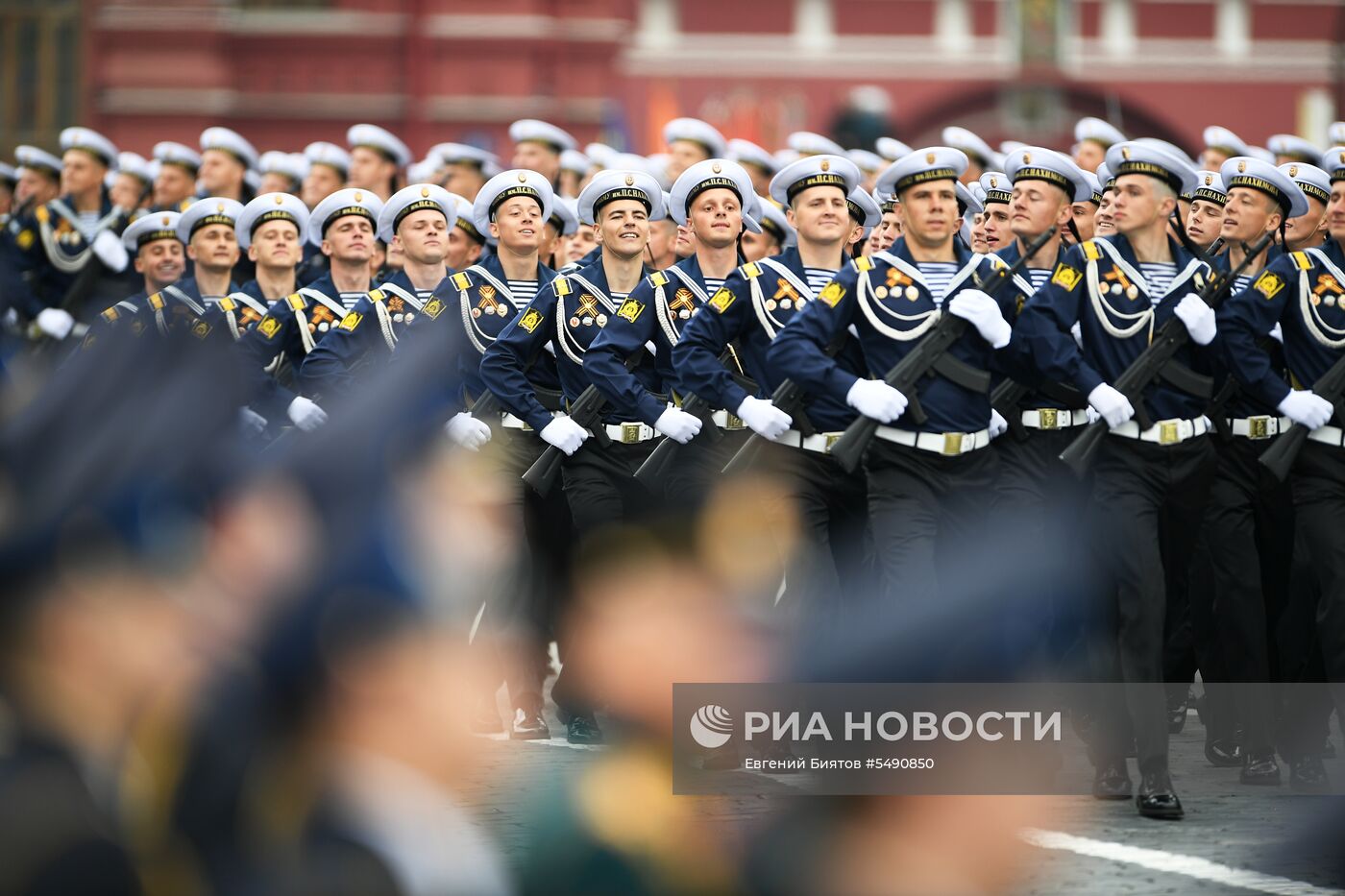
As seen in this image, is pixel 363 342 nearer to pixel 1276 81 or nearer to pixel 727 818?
pixel 727 818

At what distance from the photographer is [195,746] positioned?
1.92 meters

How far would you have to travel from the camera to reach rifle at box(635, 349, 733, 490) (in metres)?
7.80

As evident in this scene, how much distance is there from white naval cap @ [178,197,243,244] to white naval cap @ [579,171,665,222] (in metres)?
2.00

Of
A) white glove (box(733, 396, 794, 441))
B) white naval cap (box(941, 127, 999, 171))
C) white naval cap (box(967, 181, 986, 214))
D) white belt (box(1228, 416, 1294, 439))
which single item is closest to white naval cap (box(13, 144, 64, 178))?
white naval cap (box(941, 127, 999, 171))

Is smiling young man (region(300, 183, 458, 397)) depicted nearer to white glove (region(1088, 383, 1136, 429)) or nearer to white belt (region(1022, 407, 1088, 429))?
A: white belt (region(1022, 407, 1088, 429))

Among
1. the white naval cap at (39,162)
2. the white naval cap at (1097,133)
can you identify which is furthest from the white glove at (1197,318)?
the white naval cap at (39,162)

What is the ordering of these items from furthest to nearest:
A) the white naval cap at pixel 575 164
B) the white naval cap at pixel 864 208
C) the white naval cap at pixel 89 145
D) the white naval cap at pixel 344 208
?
the white naval cap at pixel 89 145
the white naval cap at pixel 575 164
the white naval cap at pixel 344 208
the white naval cap at pixel 864 208

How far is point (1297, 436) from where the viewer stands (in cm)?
702

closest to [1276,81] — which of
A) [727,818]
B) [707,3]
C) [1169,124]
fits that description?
[1169,124]

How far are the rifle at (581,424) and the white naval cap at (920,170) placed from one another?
46.2 inches

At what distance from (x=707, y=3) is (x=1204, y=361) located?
24261 mm

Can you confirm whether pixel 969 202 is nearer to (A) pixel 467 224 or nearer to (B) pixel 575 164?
(A) pixel 467 224

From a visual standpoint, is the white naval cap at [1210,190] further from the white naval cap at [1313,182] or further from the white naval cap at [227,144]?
the white naval cap at [227,144]

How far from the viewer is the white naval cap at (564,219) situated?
369 inches
